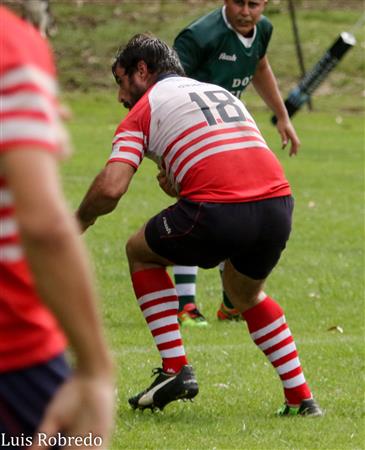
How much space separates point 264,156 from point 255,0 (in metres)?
2.90

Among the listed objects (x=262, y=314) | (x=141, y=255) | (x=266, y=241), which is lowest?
(x=262, y=314)

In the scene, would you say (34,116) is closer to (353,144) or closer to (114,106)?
(353,144)

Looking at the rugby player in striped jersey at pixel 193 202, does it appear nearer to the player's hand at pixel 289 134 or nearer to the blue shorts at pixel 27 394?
the player's hand at pixel 289 134

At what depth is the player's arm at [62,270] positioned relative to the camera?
270cm

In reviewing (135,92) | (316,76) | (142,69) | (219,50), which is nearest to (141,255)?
(135,92)

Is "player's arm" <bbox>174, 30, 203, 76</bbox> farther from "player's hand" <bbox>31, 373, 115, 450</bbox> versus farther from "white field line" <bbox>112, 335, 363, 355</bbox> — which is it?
"player's hand" <bbox>31, 373, 115, 450</bbox>

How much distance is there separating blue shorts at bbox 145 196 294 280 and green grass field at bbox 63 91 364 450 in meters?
0.75

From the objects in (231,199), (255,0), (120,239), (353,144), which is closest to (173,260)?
(231,199)

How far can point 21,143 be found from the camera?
108 inches

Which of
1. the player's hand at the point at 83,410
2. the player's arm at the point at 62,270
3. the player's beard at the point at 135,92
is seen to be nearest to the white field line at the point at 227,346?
the player's beard at the point at 135,92

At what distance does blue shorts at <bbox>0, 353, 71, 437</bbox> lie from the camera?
302cm

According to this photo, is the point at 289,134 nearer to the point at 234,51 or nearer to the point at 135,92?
the point at 234,51

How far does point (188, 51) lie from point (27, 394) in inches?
252

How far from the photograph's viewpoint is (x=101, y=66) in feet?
107
